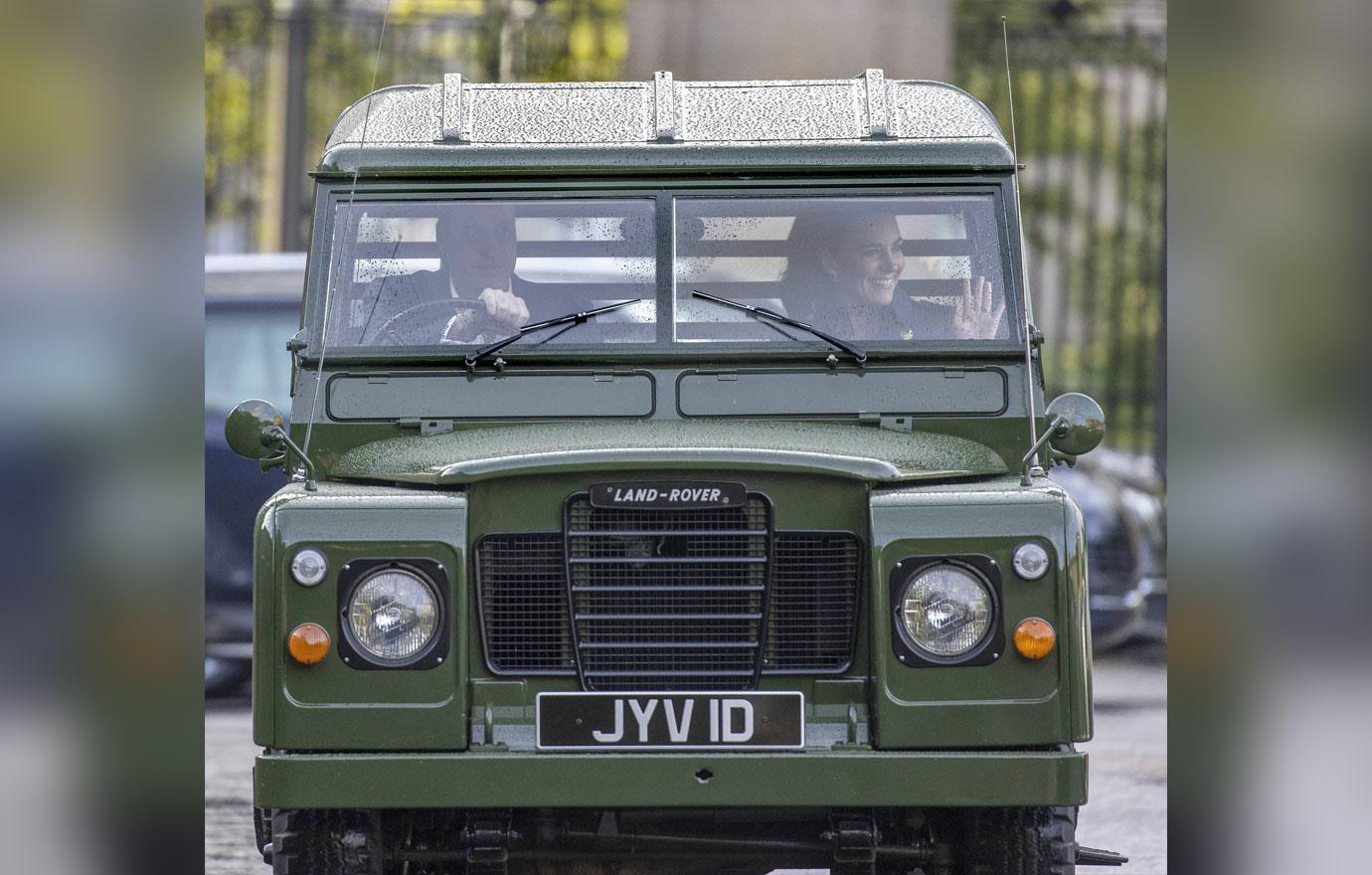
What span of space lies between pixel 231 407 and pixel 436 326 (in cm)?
689

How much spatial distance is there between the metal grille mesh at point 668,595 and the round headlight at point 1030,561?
2.17ft

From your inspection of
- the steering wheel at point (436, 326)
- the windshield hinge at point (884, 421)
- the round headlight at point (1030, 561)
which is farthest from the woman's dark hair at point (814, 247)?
the round headlight at point (1030, 561)

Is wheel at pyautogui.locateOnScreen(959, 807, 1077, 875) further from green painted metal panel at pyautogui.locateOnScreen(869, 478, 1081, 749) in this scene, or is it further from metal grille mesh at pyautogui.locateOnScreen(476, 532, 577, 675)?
metal grille mesh at pyautogui.locateOnScreen(476, 532, 577, 675)

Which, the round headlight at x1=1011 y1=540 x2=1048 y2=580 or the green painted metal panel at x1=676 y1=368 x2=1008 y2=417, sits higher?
the green painted metal panel at x1=676 y1=368 x2=1008 y2=417

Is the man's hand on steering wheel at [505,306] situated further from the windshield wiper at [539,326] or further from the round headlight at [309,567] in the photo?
the round headlight at [309,567]

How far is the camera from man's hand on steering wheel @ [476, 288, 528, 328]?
6039 mm

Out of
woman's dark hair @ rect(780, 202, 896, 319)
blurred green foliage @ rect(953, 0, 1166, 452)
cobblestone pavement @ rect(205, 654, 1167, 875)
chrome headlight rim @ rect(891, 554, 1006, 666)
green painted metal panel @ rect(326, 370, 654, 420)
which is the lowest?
cobblestone pavement @ rect(205, 654, 1167, 875)

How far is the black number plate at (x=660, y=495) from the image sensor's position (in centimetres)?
504

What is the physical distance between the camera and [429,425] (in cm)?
591

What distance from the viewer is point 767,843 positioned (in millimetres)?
5227

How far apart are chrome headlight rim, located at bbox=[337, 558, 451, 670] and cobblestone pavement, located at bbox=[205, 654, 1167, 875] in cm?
281

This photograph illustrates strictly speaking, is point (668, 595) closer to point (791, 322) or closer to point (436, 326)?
point (791, 322)

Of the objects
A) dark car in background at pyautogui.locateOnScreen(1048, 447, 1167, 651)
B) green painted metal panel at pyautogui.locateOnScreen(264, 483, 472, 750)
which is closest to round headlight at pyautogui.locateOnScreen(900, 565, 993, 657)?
green painted metal panel at pyautogui.locateOnScreen(264, 483, 472, 750)
